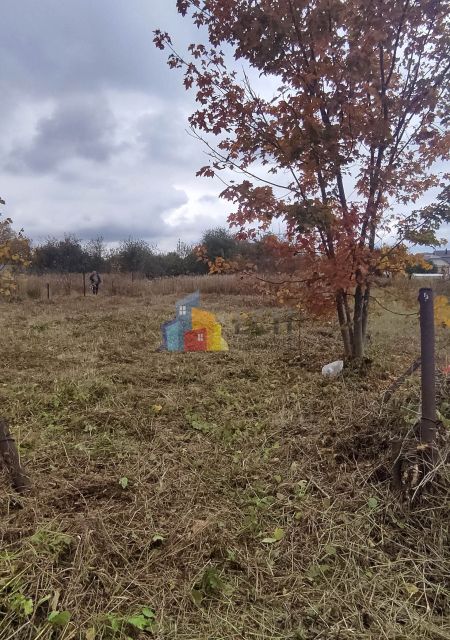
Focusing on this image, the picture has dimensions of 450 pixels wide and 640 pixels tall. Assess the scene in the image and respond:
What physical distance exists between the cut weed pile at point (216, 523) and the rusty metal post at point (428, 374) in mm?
278

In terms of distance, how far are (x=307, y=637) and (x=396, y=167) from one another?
432 cm

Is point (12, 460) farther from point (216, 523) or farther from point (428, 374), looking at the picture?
point (428, 374)

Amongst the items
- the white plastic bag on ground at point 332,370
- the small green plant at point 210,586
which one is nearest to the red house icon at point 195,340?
the white plastic bag on ground at point 332,370

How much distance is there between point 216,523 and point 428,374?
1.41m

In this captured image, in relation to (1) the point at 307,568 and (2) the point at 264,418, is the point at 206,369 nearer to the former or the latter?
(2) the point at 264,418

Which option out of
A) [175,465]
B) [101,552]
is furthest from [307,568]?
[175,465]

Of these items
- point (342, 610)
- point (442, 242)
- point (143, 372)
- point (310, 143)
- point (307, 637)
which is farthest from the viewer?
point (143, 372)

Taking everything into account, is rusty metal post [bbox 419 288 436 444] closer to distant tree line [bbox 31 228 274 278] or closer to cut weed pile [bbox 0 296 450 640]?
cut weed pile [bbox 0 296 450 640]

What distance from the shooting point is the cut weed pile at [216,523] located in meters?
1.72

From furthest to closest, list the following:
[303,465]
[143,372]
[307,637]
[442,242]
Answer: [143,372], [442,242], [303,465], [307,637]

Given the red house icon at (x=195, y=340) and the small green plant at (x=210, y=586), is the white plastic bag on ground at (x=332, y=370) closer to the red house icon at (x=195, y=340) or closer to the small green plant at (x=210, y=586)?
the red house icon at (x=195, y=340)

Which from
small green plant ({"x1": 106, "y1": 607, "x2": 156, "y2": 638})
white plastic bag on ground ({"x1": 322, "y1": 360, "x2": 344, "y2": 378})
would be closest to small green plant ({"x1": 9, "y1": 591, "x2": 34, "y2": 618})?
small green plant ({"x1": 106, "y1": 607, "x2": 156, "y2": 638})

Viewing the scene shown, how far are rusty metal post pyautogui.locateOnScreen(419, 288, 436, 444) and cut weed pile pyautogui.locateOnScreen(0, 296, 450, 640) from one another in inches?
10.9

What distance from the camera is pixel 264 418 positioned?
3.66m
